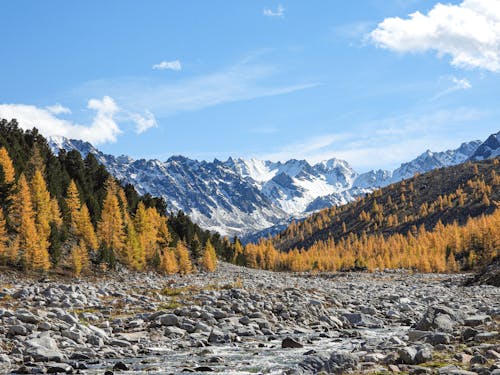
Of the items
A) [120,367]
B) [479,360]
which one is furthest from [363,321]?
[120,367]

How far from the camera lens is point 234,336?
79.7 ft

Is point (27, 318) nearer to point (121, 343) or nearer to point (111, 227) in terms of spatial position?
point (121, 343)

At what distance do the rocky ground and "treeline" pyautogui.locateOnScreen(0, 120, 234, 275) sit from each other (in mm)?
26790

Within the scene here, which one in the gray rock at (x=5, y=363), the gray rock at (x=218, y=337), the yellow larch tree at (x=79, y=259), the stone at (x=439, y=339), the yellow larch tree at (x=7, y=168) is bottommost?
the gray rock at (x=218, y=337)

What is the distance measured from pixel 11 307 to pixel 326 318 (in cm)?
1845

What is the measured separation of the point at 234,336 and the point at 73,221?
194 feet

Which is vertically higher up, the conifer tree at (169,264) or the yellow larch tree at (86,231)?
the yellow larch tree at (86,231)

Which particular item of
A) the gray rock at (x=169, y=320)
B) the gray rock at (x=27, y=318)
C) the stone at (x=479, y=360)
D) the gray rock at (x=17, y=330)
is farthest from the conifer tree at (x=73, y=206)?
the stone at (x=479, y=360)

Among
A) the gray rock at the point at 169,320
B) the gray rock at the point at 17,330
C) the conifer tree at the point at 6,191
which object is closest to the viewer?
the gray rock at the point at 17,330

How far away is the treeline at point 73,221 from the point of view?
205 ft

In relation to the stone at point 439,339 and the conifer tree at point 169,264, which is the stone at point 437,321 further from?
the conifer tree at point 169,264

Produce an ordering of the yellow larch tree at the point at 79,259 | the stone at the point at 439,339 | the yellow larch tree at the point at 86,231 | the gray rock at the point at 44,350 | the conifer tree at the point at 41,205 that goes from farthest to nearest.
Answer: the yellow larch tree at the point at 86,231, the conifer tree at the point at 41,205, the yellow larch tree at the point at 79,259, the stone at the point at 439,339, the gray rock at the point at 44,350

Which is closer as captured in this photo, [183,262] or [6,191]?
[6,191]

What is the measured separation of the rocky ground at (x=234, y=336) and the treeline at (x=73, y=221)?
26790 millimetres
